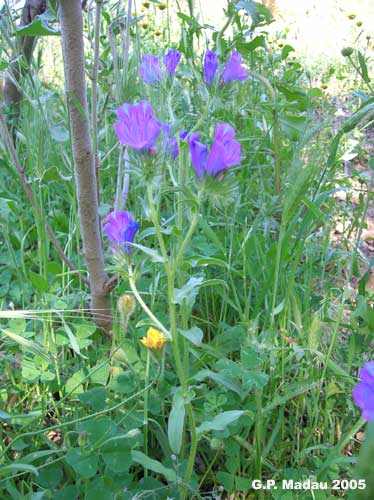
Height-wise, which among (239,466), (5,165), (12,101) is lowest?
(239,466)

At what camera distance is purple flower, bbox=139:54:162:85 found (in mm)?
1031

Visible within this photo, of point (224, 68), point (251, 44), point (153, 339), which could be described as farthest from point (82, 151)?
point (251, 44)

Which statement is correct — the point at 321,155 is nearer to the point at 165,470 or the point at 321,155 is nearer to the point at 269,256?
the point at 269,256

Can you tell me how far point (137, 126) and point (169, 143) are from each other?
0.33 ft

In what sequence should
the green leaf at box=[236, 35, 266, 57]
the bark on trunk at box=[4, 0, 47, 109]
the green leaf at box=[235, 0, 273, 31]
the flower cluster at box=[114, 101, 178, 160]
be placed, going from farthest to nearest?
the bark on trunk at box=[4, 0, 47, 109] < the green leaf at box=[236, 35, 266, 57] < the green leaf at box=[235, 0, 273, 31] < the flower cluster at box=[114, 101, 178, 160]

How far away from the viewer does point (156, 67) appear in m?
1.03

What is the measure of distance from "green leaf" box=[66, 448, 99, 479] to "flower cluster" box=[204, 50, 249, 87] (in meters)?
0.71

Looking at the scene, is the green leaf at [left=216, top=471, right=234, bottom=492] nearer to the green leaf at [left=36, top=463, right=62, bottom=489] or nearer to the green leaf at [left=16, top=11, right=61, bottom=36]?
the green leaf at [left=36, top=463, right=62, bottom=489]

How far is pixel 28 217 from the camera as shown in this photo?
1696 mm

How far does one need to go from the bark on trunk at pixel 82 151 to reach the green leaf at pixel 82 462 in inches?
9.2

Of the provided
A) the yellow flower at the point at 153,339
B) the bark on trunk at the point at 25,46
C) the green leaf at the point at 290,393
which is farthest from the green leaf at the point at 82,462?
the bark on trunk at the point at 25,46

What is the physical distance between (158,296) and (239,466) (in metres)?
0.47

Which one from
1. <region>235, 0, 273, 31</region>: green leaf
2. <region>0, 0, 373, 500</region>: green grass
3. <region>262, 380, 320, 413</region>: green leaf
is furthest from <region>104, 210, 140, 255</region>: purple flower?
<region>235, 0, 273, 31</region>: green leaf

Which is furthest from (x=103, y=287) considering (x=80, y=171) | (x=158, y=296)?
(x=80, y=171)
